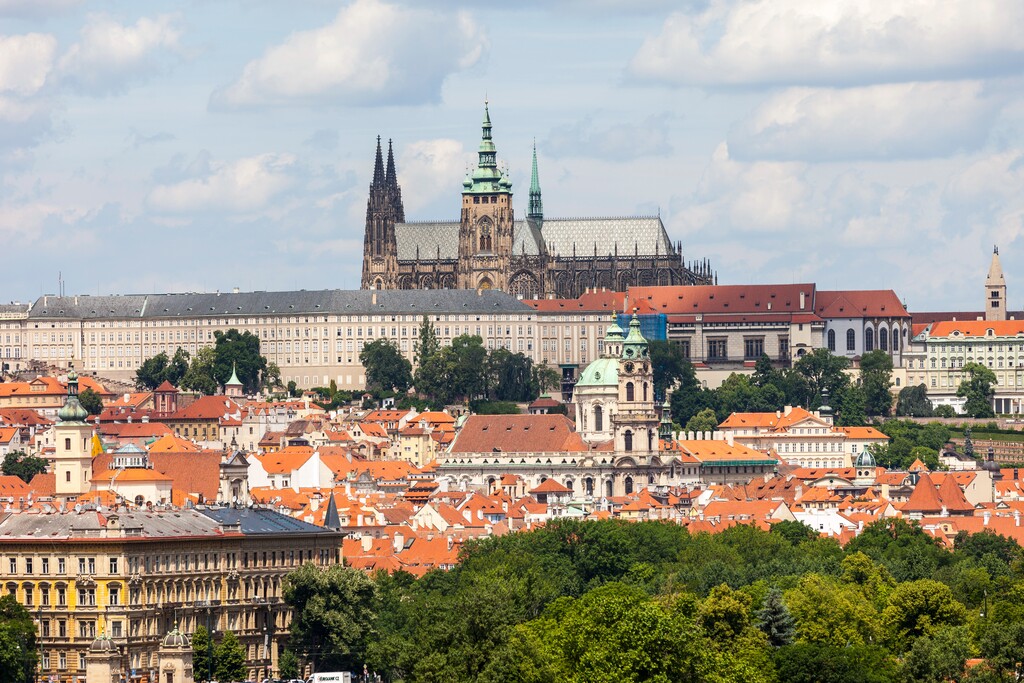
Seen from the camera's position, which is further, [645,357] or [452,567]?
[645,357]

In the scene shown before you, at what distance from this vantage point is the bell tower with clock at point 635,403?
545 ft

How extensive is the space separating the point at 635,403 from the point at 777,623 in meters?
82.1

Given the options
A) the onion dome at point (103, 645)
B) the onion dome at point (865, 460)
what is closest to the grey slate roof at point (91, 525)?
the onion dome at point (103, 645)

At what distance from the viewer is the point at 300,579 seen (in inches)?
3716

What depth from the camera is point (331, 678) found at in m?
85.7

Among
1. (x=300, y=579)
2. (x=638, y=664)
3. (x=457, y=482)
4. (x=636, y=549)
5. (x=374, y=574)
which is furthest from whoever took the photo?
(x=457, y=482)

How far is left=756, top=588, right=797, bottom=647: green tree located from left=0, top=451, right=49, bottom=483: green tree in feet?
213

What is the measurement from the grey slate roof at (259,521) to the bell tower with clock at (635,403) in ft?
192

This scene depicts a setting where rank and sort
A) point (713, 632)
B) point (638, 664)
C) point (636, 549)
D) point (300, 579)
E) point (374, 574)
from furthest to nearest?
point (636, 549), point (374, 574), point (300, 579), point (713, 632), point (638, 664)

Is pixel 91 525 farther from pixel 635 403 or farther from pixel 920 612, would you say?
pixel 635 403

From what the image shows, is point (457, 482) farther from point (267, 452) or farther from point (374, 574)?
point (374, 574)

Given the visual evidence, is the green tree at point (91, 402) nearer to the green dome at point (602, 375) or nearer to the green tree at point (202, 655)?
the green dome at point (602, 375)

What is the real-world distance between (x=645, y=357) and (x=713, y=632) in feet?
279

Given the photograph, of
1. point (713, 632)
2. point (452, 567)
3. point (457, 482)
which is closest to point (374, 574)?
point (452, 567)
